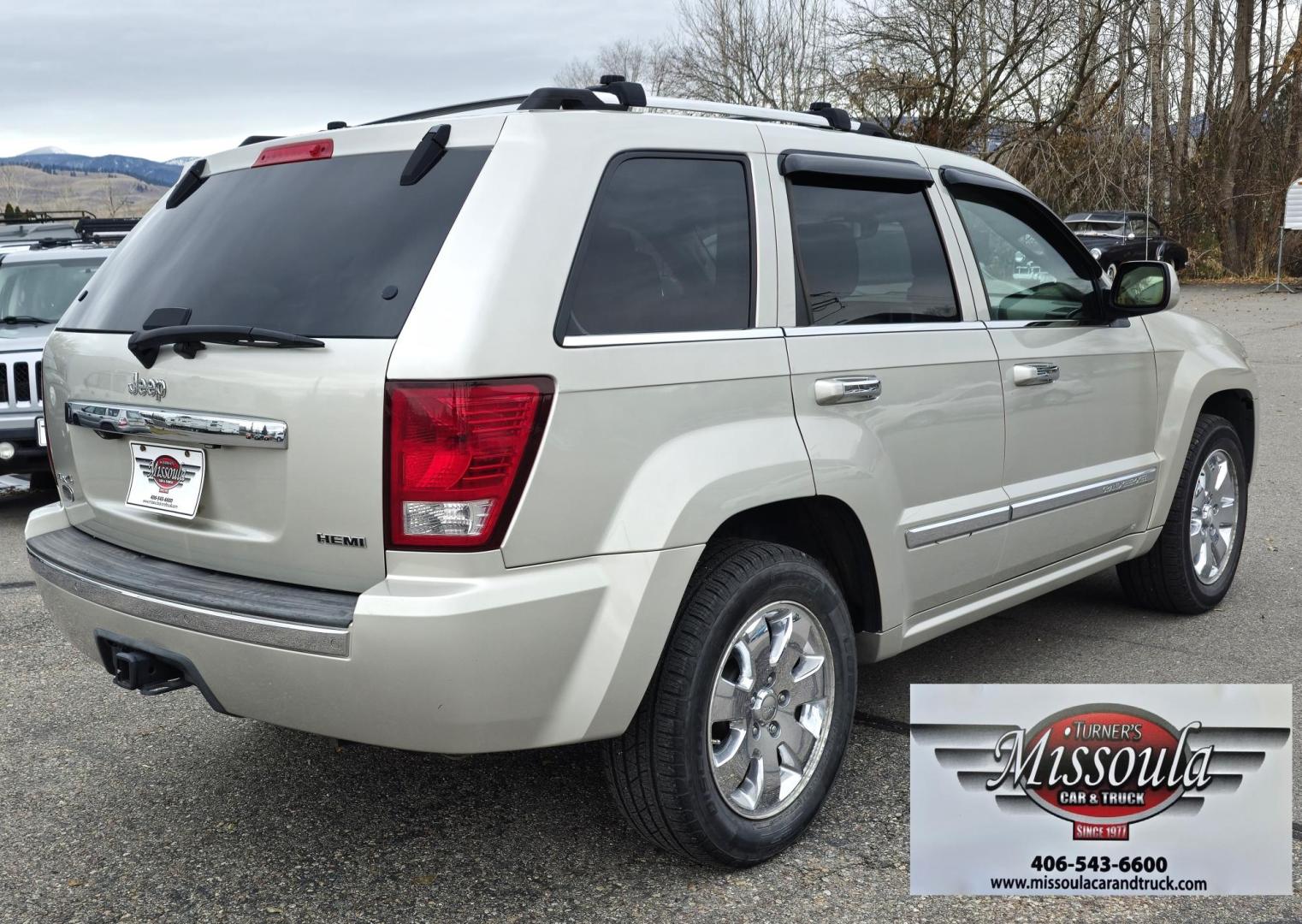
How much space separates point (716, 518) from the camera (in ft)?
9.17

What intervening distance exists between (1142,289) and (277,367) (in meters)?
3.02

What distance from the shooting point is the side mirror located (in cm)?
426

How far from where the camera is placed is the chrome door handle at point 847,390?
312 centimetres

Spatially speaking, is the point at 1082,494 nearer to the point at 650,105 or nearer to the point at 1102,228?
the point at 650,105

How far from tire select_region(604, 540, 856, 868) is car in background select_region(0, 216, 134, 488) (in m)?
5.25

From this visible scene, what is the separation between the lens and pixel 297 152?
3066 mm

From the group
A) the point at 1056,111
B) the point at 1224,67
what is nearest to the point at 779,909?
the point at 1056,111

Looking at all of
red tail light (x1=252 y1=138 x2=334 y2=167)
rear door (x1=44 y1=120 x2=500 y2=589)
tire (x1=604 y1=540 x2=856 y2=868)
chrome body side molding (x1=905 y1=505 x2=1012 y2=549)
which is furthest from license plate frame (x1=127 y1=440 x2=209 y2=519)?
chrome body side molding (x1=905 y1=505 x2=1012 y2=549)

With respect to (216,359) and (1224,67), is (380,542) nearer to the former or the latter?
(216,359)

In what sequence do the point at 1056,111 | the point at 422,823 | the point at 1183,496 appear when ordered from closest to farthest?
the point at 422,823, the point at 1183,496, the point at 1056,111

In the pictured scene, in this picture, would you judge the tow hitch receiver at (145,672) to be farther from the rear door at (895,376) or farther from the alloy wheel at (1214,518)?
the alloy wheel at (1214,518)

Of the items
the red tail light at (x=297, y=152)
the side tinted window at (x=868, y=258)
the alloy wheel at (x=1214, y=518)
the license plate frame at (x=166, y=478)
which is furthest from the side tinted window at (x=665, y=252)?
the alloy wheel at (x=1214, y=518)

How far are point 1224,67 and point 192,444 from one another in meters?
29.8

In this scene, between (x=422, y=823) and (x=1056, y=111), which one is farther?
(x=1056, y=111)
